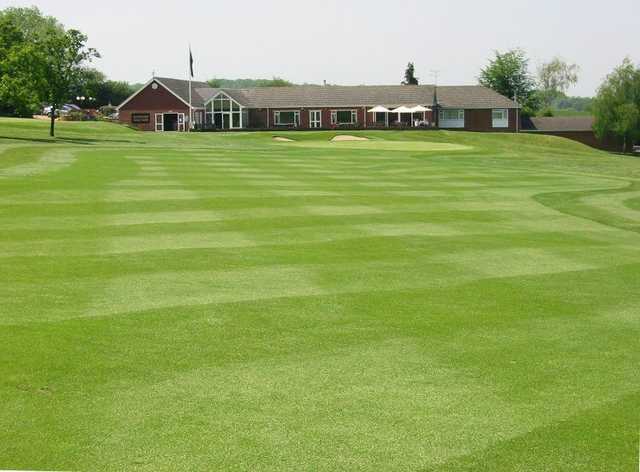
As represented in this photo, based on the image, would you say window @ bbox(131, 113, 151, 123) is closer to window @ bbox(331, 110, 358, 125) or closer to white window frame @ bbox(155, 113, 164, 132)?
white window frame @ bbox(155, 113, 164, 132)

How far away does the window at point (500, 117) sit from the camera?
105312mm

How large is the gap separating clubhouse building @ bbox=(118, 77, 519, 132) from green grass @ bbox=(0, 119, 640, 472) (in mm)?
78055

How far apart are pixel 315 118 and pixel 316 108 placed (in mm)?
1121

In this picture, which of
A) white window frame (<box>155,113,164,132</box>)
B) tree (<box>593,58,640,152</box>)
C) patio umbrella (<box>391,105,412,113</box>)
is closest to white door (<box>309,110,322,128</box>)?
patio umbrella (<box>391,105,412,113</box>)

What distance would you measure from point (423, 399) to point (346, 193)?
18.4 metres

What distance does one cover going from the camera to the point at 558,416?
8039 millimetres

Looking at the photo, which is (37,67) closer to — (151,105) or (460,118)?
(151,105)

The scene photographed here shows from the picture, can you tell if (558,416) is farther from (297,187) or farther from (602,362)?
(297,187)

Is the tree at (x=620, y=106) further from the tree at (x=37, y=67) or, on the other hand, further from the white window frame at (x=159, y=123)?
the tree at (x=37, y=67)

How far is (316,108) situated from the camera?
102625 mm

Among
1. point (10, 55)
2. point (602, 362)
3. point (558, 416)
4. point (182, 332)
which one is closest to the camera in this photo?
point (558, 416)

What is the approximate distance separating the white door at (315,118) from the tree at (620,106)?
34.2 meters

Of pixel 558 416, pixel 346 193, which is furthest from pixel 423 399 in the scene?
pixel 346 193

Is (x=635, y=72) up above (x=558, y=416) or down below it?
above
